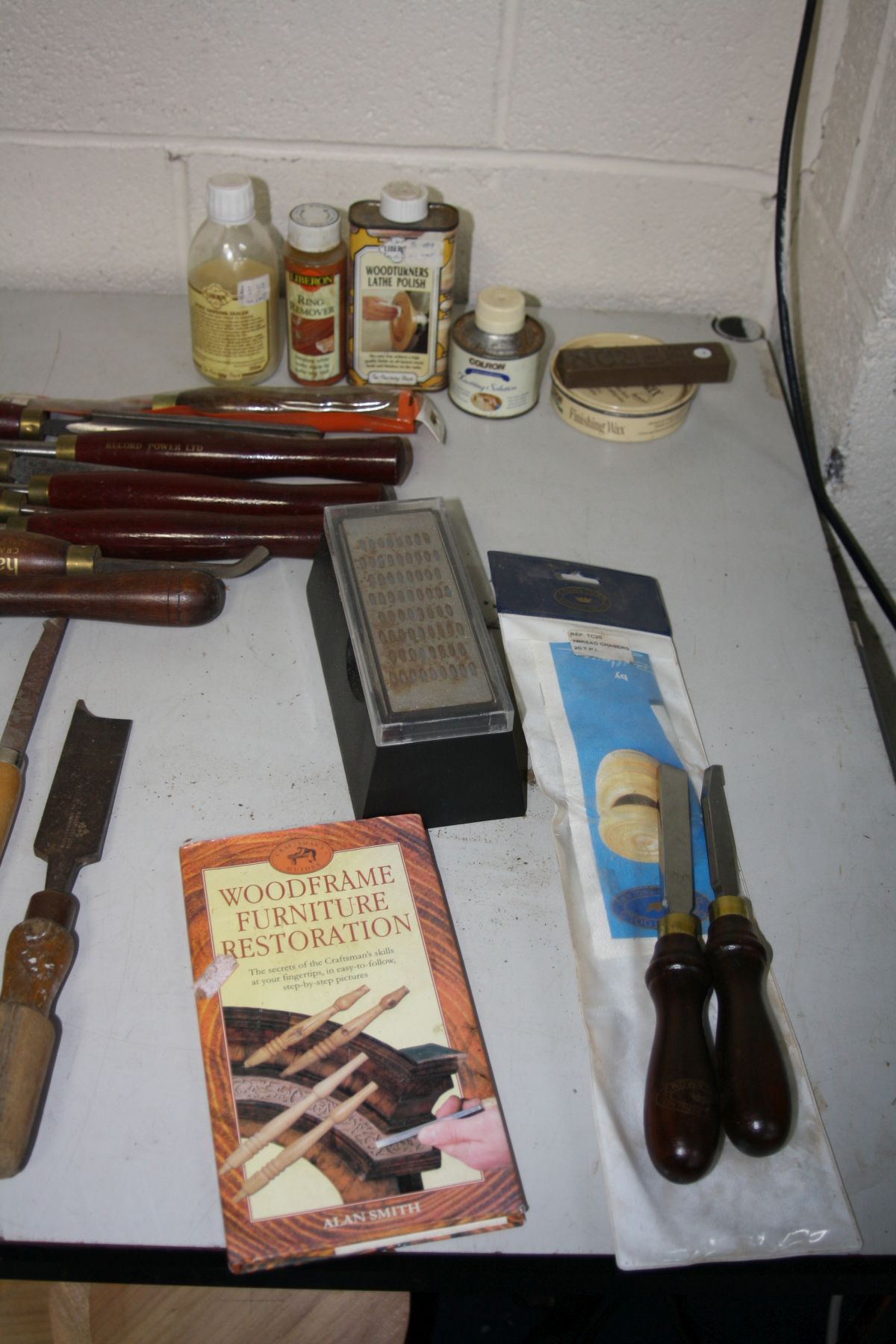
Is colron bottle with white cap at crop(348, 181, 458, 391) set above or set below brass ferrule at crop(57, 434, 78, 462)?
above

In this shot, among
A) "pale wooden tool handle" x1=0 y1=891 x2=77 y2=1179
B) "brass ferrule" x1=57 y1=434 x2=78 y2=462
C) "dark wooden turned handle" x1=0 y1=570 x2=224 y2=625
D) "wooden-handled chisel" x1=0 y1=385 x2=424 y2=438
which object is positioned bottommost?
"pale wooden tool handle" x1=0 y1=891 x2=77 y2=1179

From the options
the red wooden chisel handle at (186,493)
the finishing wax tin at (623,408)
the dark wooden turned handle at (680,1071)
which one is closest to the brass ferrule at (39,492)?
the red wooden chisel handle at (186,493)

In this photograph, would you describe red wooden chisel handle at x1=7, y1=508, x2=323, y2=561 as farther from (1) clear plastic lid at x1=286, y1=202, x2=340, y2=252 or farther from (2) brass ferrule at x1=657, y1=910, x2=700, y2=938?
(2) brass ferrule at x1=657, y1=910, x2=700, y2=938

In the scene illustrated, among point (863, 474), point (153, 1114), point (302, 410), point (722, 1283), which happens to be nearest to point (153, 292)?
point (302, 410)

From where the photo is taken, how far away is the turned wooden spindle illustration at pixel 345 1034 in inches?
21.0

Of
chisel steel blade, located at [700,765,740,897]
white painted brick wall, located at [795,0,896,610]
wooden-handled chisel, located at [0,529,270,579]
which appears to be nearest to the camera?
chisel steel blade, located at [700,765,740,897]

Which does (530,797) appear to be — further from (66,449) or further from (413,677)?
(66,449)

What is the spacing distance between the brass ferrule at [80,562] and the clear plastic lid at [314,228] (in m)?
0.30

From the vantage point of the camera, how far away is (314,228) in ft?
2.71

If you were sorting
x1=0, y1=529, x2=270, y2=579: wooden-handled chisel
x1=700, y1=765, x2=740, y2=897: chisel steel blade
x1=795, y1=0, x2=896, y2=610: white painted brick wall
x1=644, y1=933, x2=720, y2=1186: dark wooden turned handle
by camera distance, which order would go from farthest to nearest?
x1=795, y1=0, x2=896, y2=610: white painted brick wall, x1=0, y1=529, x2=270, y2=579: wooden-handled chisel, x1=700, y1=765, x2=740, y2=897: chisel steel blade, x1=644, y1=933, x2=720, y2=1186: dark wooden turned handle

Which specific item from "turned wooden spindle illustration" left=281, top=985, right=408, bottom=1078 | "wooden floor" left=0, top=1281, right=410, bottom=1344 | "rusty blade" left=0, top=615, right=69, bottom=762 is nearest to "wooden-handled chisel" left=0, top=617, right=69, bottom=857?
"rusty blade" left=0, top=615, right=69, bottom=762

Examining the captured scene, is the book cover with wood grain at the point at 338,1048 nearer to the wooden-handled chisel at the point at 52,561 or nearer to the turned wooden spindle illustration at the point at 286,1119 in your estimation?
the turned wooden spindle illustration at the point at 286,1119

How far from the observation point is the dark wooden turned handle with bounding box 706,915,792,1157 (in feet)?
1.61

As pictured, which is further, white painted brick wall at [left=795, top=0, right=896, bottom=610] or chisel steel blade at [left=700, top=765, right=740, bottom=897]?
white painted brick wall at [left=795, top=0, right=896, bottom=610]
